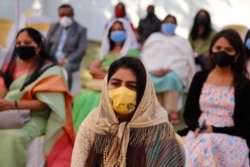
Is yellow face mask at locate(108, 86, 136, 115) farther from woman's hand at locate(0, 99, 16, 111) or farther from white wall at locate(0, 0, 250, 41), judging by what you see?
white wall at locate(0, 0, 250, 41)

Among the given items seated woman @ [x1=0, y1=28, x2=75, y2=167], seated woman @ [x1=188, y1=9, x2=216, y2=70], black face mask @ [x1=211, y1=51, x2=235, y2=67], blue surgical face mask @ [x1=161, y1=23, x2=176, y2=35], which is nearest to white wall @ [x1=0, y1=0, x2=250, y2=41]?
seated woman @ [x1=188, y1=9, x2=216, y2=70]

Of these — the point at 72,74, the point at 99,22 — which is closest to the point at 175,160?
the point at 72,74

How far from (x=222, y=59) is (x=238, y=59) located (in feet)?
0.46

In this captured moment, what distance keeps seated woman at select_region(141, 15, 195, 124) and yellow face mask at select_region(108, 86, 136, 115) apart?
3350 millimetres

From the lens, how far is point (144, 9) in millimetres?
8539

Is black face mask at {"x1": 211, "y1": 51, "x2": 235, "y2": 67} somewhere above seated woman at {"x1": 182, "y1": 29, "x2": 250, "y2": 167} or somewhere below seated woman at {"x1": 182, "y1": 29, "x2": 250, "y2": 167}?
above

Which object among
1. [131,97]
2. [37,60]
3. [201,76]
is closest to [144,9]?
[37,60]

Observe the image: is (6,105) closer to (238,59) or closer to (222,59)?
(222,59)

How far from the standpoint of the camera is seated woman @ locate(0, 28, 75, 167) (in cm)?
394

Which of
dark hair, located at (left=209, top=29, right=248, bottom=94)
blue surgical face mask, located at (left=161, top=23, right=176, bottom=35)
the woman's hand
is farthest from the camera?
blue surgical face mask, located at (left=161, top=23, right=176, bottom=35)

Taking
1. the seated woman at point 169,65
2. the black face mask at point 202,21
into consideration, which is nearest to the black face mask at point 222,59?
the seated woman at point 169,65

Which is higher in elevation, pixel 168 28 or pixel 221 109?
pixel 168 28

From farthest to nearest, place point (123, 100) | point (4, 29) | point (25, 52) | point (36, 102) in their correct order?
point (4, 29), point (25, 52), point (36, 102), point (123, 100)

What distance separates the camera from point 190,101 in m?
4.10
